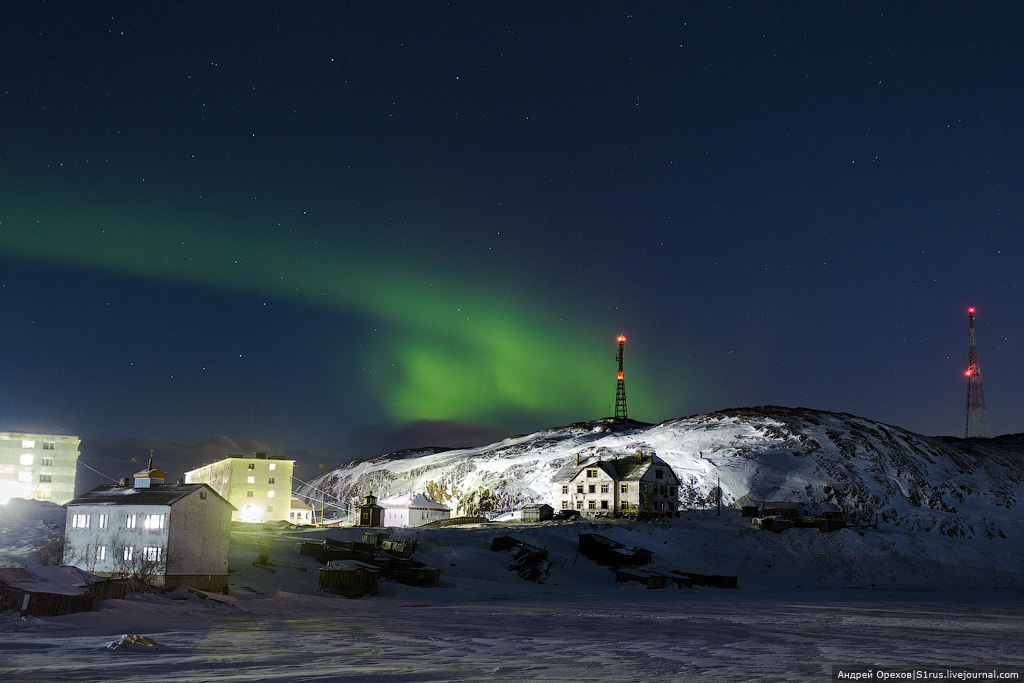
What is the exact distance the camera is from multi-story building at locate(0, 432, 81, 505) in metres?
94.4

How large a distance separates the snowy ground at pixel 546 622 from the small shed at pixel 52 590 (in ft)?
2.12

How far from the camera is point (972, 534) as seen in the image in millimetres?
100312

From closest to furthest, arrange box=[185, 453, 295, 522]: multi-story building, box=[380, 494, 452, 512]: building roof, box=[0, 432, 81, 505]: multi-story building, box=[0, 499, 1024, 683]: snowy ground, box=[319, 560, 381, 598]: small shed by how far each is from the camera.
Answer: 1. box=[0, 499, 1024, 683]: snowy ground
2. box=[319, 560, 381, 598]: small shed
3. box=[185, 453, 295, 522]: multi-story building
4. box=[0, 432, 81, 505]: multi-story building
5. box=[380, 494, 452, 512]: building roof

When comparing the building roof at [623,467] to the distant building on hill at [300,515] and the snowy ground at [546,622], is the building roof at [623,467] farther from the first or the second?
the distant building on hill at [300,515]

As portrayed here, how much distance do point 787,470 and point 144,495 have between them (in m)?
104

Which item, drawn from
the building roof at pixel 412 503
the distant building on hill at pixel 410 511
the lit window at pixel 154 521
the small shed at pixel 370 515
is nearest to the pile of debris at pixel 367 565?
the lit window at pixel 154 521

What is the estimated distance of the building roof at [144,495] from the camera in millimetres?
45125

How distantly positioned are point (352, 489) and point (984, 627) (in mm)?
152671

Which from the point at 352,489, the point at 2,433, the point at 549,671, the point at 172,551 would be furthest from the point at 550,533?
the point at 352,489

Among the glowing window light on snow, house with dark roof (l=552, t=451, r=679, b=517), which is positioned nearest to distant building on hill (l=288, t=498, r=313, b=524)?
the glowing window light on snow

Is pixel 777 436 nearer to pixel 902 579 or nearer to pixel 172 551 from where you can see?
pixel 902 579

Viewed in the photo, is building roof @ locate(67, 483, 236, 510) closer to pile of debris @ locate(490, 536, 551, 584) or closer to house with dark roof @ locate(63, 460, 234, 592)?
house with dark roof @ locate(63, 460, 234, 592)

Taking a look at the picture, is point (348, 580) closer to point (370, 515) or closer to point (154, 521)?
point (154, 521)

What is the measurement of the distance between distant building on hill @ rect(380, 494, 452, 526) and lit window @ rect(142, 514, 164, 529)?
185 feet
